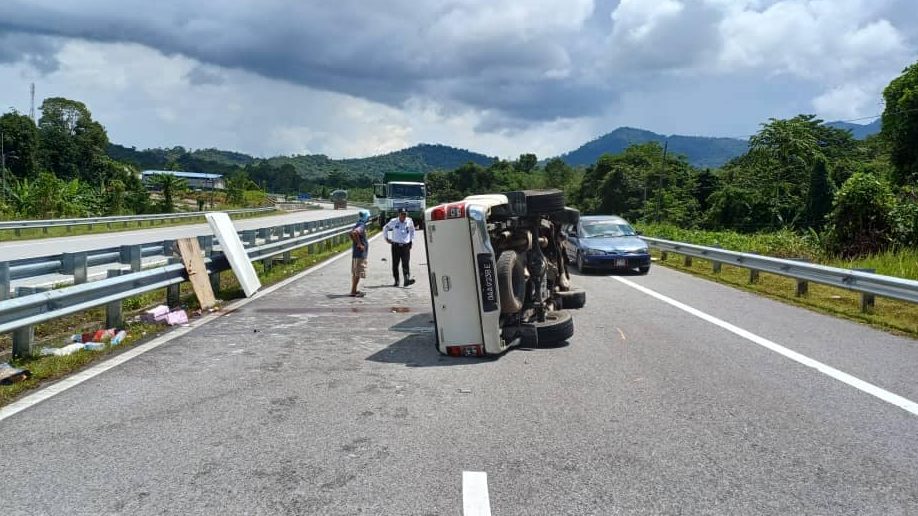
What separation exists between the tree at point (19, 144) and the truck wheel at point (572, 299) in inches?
2883

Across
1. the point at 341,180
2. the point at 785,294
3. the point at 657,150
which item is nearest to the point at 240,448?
the point at 785,294

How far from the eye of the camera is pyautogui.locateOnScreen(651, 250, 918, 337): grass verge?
34.5 feet

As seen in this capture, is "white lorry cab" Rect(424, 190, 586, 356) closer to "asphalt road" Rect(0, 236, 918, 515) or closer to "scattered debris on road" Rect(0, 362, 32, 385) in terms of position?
"asphalt road" Rect(0, 236, 918, 515)

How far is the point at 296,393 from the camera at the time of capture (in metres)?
6.26

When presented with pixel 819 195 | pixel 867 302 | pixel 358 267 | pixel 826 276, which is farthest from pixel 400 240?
pixel 819 195

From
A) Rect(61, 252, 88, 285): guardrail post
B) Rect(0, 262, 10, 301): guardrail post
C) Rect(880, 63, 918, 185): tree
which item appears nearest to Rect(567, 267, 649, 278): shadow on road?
Rect(61, 252, 88, 285): guardrail post

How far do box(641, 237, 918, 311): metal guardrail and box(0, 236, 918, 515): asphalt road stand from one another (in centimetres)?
153

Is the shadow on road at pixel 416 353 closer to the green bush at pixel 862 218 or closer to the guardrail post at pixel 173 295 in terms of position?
the guardrail post at pixel 173 295

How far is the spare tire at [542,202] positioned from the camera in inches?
349

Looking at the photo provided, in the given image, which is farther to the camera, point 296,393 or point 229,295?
point 229,295

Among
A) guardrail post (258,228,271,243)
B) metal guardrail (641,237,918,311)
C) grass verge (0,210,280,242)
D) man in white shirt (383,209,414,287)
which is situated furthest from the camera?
grass verge (0,210,280,242)

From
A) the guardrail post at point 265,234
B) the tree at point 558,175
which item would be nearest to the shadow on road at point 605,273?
the guardrail post at point 265,234

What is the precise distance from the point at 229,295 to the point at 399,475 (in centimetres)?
949

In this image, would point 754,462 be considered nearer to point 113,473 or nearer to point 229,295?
point 113,473
